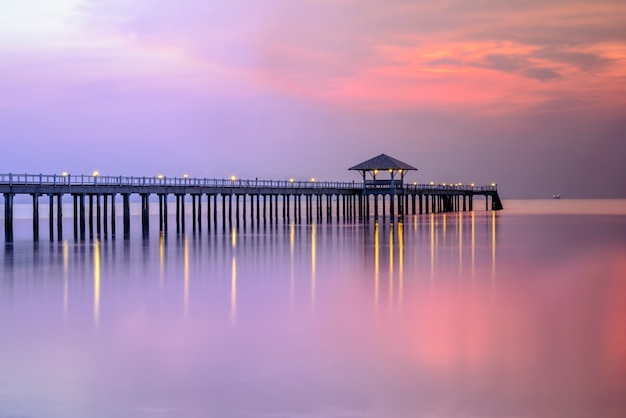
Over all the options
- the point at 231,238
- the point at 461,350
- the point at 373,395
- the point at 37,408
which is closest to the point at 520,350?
the point at 461,350

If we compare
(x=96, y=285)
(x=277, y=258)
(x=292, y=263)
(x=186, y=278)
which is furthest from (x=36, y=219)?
(x=96, y=285)

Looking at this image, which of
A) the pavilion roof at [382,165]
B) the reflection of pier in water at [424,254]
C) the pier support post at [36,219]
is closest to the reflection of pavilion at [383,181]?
the pavilion roof at [382,165]

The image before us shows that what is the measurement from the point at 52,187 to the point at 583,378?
113 ft

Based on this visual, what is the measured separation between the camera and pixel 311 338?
1436 centimetres

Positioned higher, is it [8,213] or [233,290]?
[8,213]

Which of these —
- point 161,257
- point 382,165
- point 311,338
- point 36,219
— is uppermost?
point 382,165

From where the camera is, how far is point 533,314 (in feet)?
55.5

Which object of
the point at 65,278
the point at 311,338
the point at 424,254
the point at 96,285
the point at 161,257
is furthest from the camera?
the point at 424,254

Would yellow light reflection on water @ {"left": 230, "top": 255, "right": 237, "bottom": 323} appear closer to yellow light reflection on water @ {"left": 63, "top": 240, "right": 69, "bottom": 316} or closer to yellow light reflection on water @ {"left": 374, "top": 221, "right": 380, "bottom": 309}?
yellow light reflection on water @ {"left": 374, "top": 221, "right": 380, "bottom": 309}

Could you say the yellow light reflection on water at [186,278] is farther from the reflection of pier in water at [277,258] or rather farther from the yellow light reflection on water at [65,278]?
the yellow light reflection on water at [65,278]

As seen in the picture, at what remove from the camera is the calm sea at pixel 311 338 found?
10.2 m

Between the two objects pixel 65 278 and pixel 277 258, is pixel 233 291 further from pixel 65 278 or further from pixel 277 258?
pixel 277 258

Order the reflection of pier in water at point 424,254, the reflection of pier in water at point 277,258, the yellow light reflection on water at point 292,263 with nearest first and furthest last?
the yellow light reflection on water at point 292,263 → the reflection of pier in water at point 277,258 → the reflection of pier in water at point 424,254

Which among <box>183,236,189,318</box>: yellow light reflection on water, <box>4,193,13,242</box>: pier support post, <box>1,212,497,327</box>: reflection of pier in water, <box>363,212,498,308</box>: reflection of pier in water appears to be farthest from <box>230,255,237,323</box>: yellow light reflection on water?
<box>4,193,13,242</box>: pier support post
